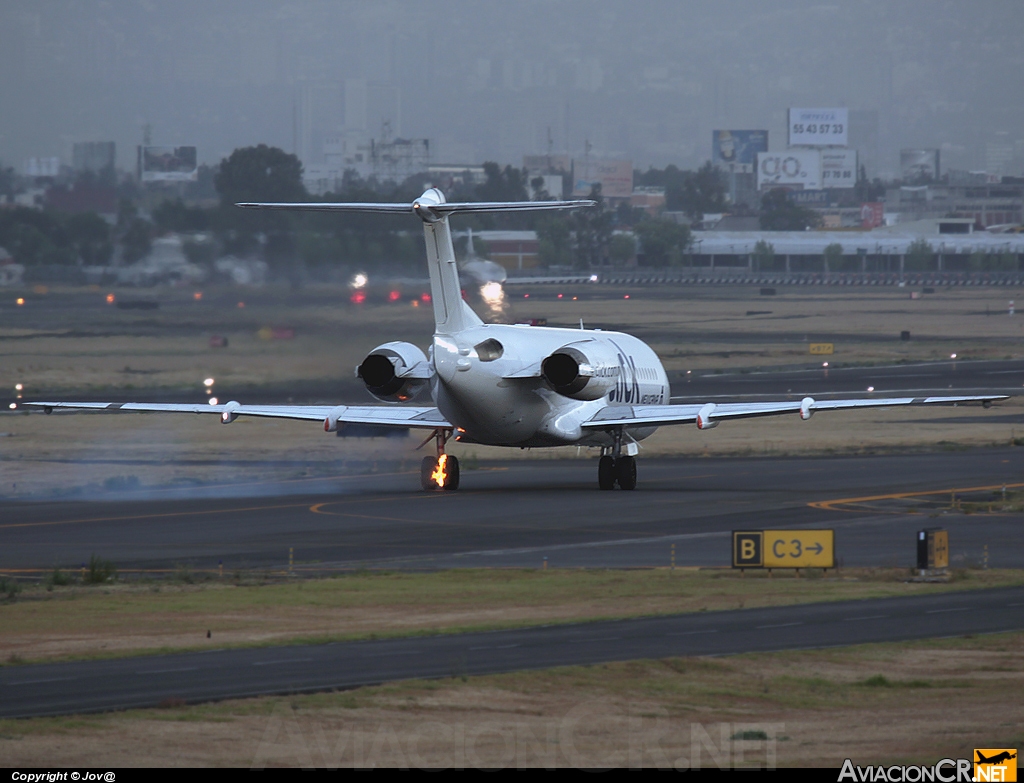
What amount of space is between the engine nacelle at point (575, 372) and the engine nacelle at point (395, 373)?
3408mm

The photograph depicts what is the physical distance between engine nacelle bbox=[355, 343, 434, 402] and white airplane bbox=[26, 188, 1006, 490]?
28mm

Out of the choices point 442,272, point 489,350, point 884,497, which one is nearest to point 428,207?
point 442,272

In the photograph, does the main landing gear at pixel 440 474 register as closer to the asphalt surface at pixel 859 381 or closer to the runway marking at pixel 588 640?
the runway marking at pixel 588 640

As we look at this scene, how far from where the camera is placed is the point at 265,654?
23328 mm

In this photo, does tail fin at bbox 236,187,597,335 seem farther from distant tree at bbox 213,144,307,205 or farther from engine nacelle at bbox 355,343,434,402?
distant tree at bbox 213,144,307,205

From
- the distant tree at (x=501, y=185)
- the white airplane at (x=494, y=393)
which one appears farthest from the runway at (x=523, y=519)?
the distant tree at (x=501, y=185)

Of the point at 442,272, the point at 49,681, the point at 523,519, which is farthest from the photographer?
the point at 442,272

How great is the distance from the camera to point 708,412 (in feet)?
153

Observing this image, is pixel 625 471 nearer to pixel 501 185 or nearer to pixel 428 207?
pixel 428 207

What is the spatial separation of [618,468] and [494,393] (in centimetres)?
622

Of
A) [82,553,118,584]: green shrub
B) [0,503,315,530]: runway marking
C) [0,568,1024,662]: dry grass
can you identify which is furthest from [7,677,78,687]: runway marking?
[0,503,315,530]: runway marking

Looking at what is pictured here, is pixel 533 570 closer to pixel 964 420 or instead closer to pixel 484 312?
pixel 484 312

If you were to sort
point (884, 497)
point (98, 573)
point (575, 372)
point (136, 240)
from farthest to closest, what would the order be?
point (136, 240) < point (884, 497) < point (575, 372) < point (98, 573)

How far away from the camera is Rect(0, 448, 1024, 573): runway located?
35.3 m
